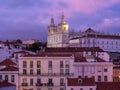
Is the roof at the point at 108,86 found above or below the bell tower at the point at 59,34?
below

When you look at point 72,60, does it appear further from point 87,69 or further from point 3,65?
point 3,65

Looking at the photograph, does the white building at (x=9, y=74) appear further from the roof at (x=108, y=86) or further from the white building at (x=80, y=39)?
the white building at (x=80, y=39)

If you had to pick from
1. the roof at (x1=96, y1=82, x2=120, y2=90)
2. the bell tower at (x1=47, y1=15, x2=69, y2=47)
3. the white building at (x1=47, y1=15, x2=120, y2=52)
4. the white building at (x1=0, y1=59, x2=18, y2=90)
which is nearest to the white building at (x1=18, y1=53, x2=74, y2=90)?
the white building at (x1=0, y1=59, x2=18, y2=90)

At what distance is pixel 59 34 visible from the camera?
146125mm

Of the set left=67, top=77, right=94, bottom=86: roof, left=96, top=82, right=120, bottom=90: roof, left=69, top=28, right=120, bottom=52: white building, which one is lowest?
left=96, top=82, right=120, bottom=90: roof

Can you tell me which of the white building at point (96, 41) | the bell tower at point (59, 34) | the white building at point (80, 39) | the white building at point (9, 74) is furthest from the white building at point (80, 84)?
the bell tower at point (59, 34)

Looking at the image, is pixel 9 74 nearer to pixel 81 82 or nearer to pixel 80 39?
pixel 81 82

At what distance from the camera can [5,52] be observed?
69750mm

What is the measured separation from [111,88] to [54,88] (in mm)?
7747

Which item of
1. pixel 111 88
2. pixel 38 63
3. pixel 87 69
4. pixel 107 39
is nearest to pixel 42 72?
pixel 38 63

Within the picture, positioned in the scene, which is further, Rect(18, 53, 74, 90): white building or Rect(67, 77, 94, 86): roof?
Rect(18, 53, 74, 90): white building

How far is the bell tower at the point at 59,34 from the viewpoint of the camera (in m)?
143

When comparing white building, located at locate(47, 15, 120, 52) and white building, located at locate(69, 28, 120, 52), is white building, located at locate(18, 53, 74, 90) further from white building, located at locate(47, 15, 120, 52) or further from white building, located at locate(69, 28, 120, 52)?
white building, located at locate(47, 15, 120, 52)

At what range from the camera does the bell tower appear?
143125 millimetres
